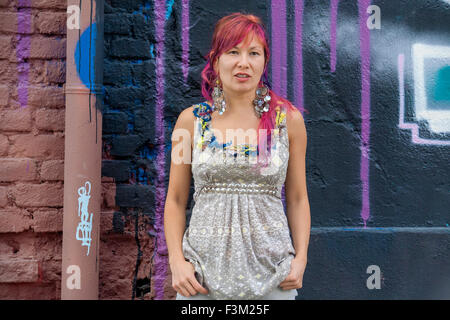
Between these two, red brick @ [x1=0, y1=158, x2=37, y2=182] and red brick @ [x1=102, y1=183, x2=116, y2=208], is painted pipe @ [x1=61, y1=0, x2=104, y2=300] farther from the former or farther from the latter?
red brick @ [x1=0, y1=158, x2=37, y2=182]

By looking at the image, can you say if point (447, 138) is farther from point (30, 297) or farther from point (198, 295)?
point (30, 297)

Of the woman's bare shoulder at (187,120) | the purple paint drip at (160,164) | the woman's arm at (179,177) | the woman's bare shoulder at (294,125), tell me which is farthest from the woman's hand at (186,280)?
the purple paint drip at (160,164)

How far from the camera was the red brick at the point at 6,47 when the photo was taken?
302 centimetres

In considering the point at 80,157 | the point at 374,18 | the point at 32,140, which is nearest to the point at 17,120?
the point at 32,140

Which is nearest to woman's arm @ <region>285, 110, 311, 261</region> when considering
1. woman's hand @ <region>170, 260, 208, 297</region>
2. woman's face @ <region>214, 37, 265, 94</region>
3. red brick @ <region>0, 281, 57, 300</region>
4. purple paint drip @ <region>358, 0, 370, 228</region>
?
woman's face @ <region>214, 37, 265, 94</region>

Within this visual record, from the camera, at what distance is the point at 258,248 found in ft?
6.17

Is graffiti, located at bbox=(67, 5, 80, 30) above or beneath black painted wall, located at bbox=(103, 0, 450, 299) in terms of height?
above

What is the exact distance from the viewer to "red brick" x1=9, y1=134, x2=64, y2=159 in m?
3.01

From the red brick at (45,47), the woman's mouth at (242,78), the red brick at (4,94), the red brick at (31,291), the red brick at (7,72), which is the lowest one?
the red brick at (31,291)

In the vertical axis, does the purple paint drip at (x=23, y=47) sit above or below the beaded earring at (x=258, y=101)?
above

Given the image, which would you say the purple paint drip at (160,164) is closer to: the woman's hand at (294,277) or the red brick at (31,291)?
the red brick at (31,291)

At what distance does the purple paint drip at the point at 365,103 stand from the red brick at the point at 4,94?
2.23 m

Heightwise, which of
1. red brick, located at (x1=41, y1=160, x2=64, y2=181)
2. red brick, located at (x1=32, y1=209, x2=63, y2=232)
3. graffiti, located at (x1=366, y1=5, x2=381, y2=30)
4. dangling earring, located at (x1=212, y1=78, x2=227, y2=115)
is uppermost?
graffiti, located at (x1=366, y1=5, x2=381, y2=30)

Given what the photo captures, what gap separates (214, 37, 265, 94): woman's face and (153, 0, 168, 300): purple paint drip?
3.95ft
